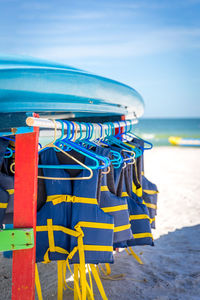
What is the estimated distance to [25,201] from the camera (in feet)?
4.94

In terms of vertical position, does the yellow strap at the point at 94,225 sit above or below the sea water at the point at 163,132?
above

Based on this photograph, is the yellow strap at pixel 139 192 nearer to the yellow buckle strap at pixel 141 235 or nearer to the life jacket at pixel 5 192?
the yellow buckle strap at pixel 141 235

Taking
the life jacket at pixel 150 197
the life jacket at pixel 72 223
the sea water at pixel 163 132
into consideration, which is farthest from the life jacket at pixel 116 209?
the sea water at pixel 163 132

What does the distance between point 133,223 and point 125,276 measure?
85 cm

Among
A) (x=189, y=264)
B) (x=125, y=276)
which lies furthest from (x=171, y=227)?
(x=125, y=276)

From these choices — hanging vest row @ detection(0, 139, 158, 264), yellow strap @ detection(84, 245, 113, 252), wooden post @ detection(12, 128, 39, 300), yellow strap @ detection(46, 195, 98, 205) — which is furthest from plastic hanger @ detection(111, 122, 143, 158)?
wooden post @ detection(12, 128, 39, 300)

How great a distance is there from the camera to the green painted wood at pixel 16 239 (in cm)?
146

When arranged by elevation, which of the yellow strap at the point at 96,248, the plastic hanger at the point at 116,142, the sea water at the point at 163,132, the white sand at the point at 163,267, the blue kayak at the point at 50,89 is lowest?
the sea water at the point at 163,132

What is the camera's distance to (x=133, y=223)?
2281 mm

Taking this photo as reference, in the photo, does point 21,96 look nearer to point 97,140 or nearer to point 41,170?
point 41,170

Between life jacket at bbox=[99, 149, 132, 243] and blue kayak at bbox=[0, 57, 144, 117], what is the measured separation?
0.37 meters

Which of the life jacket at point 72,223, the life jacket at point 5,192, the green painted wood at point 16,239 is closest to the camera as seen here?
the green painted wood at point 16,239

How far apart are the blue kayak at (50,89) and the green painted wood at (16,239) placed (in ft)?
2.16

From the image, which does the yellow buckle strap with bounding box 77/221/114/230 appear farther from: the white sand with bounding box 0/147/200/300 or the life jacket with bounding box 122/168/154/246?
the white sand with bounding box 0/147/200/300
